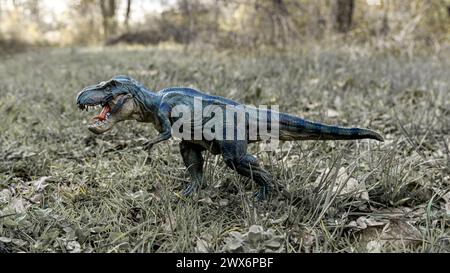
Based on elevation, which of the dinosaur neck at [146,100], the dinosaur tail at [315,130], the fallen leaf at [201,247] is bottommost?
the fallen leaf at [201,247]

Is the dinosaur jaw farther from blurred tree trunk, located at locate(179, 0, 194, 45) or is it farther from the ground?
blurred tree trunk, located at locate(179, 0, 194, 45)

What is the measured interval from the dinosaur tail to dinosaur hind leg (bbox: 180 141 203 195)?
448 millimetres

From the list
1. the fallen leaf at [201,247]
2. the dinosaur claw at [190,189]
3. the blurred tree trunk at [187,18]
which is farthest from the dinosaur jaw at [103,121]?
the blurred tree trunk at [187,18]

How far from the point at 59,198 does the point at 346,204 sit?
1498mm

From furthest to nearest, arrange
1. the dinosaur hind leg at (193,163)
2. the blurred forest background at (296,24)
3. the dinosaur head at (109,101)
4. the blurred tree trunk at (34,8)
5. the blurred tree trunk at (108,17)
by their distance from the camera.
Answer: the blurred tree trunk at (34,8)
the blurred tree trunk at (108,17)
the blurred forest background at (296,24)
the dinosaur hind leg at (193,163)
the dinosaur head at (109,101)

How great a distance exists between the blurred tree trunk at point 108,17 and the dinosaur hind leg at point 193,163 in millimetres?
19132

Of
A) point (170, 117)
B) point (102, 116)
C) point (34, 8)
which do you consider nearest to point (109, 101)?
point (102, 116)

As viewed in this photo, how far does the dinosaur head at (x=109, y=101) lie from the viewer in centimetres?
202

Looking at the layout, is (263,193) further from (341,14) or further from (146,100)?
(341,14)

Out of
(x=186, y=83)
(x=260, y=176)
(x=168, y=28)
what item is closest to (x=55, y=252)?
(x=260, y=176)

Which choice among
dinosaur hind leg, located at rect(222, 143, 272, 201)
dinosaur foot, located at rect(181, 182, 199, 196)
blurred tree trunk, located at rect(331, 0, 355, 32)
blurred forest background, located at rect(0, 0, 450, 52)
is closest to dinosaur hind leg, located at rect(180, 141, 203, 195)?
dinosaur foot, located at rect(181, 182, 199, 196)

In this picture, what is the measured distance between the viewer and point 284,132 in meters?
2.18

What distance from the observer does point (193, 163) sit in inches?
91.4

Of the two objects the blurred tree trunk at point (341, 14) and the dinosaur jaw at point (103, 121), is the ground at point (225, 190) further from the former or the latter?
the blurred tree trunk at point (341, 14)
